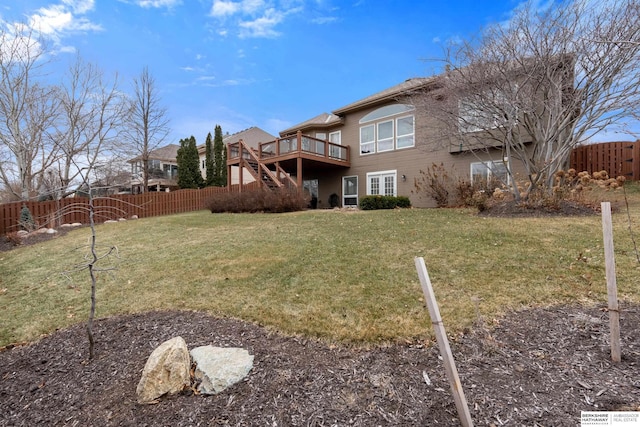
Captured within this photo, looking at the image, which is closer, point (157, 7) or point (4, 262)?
point (4, 262)

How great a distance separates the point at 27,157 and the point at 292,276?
18.1 meters

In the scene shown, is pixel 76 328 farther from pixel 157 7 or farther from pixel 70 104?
pixel 70 104

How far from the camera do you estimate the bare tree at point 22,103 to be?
1368 cm

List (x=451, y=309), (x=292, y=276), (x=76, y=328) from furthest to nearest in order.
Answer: (x=292, y=276) < (x=76, y=328) < (x=451, y=309)

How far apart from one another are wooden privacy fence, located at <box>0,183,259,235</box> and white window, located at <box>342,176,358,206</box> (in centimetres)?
504

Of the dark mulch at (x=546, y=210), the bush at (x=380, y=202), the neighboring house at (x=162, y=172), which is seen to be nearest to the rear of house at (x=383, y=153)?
the bush at (x=380, y=202)

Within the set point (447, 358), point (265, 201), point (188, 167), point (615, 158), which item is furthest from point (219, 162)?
point (447, 358)

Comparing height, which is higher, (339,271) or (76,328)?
(339,271)

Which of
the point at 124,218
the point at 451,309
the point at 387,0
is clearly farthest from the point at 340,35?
the point at 124,218

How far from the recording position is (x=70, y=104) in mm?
15867

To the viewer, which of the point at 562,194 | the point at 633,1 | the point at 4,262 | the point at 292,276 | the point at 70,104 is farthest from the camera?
the point at 70,104

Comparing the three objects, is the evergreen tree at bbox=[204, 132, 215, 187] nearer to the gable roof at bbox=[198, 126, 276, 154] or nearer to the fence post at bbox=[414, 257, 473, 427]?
the gable roof at bbox=[198, 126, 276, 154]

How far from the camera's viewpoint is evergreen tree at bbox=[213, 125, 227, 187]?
25297mm

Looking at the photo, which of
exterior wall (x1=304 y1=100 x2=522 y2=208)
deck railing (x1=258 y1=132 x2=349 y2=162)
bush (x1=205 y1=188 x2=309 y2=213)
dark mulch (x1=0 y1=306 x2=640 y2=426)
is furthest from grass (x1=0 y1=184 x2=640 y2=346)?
deck railing (x1=258 y1=132 x2=349 y2=162)
